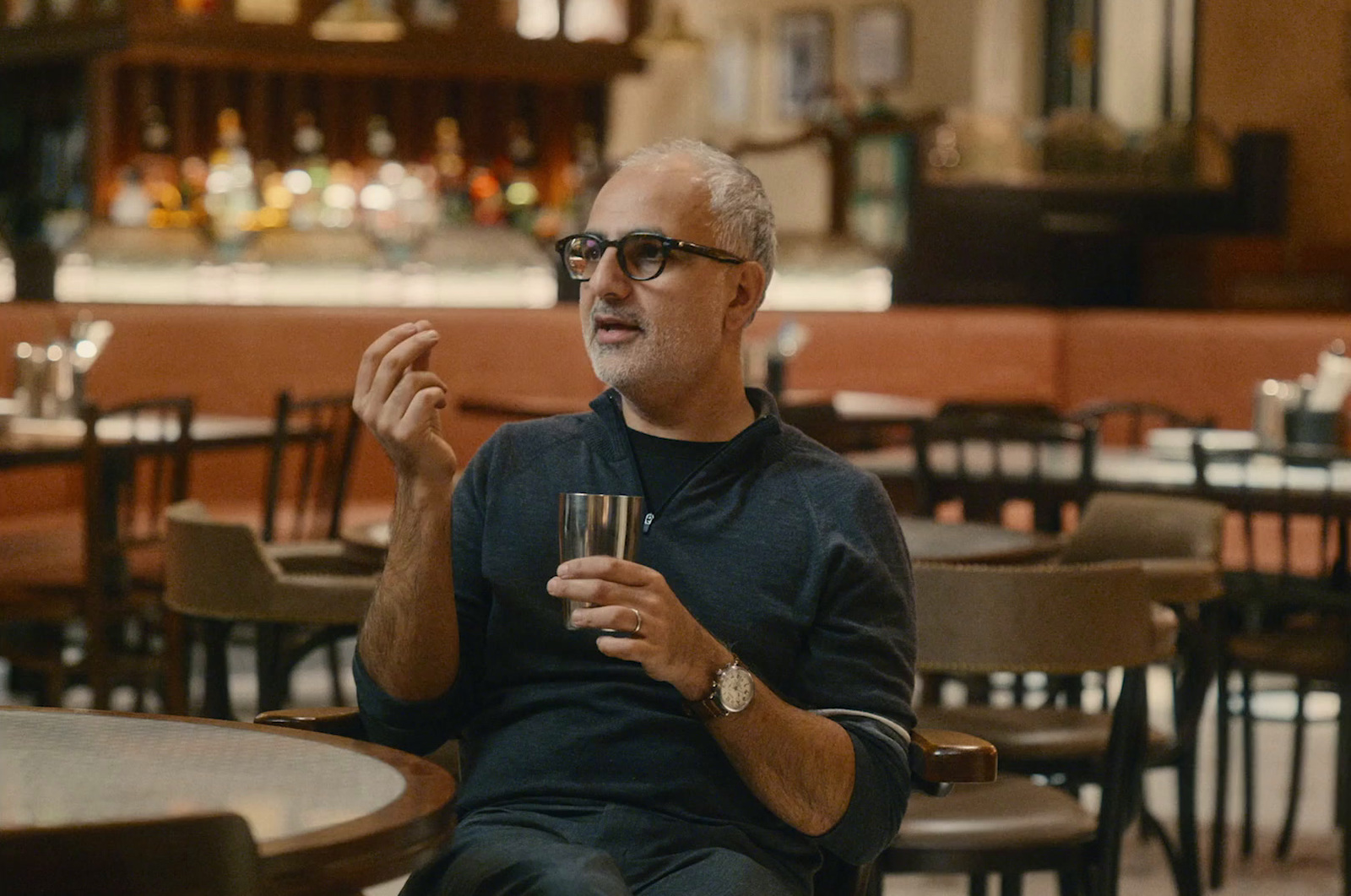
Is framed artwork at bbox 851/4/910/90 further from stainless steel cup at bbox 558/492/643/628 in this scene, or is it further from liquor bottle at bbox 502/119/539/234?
stainless steel cup at bbox 558/492/643/628

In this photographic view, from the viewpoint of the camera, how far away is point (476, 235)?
6.84 metres

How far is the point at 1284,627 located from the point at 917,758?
8.57 ft

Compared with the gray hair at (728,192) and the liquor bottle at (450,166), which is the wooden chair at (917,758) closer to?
the gray hair at (728,192)

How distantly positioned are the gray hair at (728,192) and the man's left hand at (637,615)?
0.46m

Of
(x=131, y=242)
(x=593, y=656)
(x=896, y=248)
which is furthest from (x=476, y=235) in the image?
(x=593, y=656)

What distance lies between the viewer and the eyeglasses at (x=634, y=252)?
1.87m

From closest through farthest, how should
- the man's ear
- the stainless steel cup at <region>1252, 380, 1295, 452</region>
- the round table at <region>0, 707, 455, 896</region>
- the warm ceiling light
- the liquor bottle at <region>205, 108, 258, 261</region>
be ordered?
the round table at <region>0, 707, 455, 896</region> → the man's ear → the stainless steel cup at <region>1252, 380, 1295, 452</region> → the liquor bottle at <region>205, 108, 258, 261</region> → the warm ceiling light

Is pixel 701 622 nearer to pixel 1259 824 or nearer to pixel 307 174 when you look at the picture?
pixel 1259 824

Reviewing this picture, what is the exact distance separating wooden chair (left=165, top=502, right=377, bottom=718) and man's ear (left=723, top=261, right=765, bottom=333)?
0.97 m

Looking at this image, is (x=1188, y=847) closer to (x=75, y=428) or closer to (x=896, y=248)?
(x=75, y=428)

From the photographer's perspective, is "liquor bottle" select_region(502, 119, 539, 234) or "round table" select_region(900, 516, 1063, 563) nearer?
"round table" select_region(900, 516, 1063, 563)

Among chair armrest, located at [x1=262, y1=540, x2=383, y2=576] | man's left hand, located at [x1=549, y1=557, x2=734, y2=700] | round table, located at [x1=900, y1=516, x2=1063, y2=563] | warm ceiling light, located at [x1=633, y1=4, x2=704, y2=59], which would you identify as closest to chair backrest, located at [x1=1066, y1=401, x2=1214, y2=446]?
round table, located at [x1=900, y1=516, x2=1063, y2=563]

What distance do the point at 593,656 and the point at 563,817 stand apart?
0.15m

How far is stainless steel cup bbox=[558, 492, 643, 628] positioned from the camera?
1571mm
